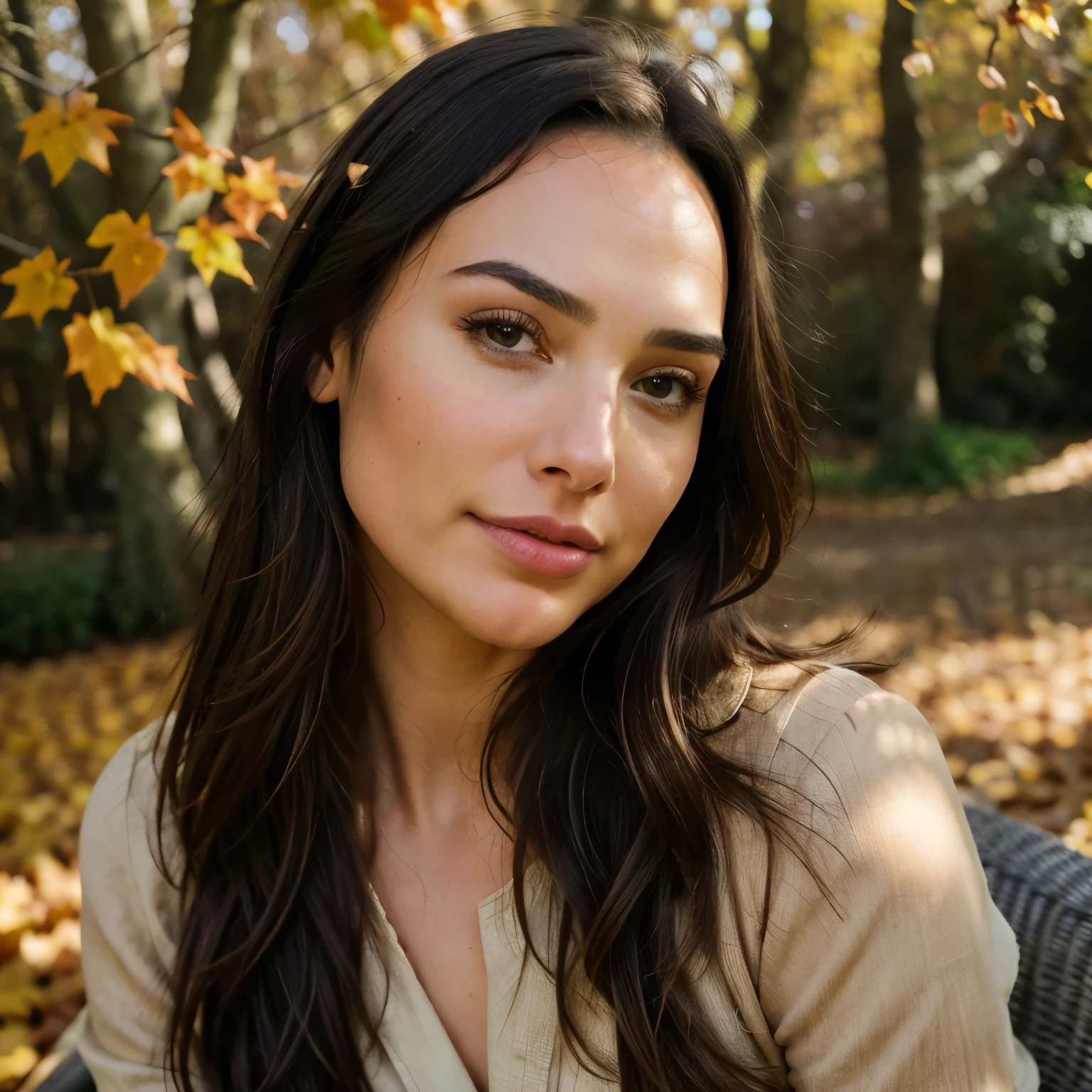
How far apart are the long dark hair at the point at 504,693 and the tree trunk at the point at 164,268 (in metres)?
2.16

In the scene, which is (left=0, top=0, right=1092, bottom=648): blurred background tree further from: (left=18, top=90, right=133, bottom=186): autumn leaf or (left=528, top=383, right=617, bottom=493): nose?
(left=528, top=383, right=617, bottom=493): nose

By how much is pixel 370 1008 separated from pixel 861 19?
659 inches

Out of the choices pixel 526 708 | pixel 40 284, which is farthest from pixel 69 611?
pixel 526 708

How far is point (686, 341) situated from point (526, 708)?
0.71 m

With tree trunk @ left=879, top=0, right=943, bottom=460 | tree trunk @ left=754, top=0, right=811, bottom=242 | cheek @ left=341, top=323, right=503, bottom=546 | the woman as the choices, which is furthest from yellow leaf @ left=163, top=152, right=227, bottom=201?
tree trunk @ left=879, top=0, right=943, bottom=460

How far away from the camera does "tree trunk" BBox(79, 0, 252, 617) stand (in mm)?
4801

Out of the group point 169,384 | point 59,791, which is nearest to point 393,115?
point 169,384

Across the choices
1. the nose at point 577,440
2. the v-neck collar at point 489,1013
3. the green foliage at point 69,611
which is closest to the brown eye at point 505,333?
the nose at point 577,440

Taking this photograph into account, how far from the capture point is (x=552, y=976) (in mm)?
1613

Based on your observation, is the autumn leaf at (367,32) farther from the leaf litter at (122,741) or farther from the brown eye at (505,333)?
the brown eye at (505,333)

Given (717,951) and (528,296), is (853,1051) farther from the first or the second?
(528,296)

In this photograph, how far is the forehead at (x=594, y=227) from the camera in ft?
4.77

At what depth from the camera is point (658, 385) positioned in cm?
160

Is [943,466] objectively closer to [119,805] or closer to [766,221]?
[766,221]
